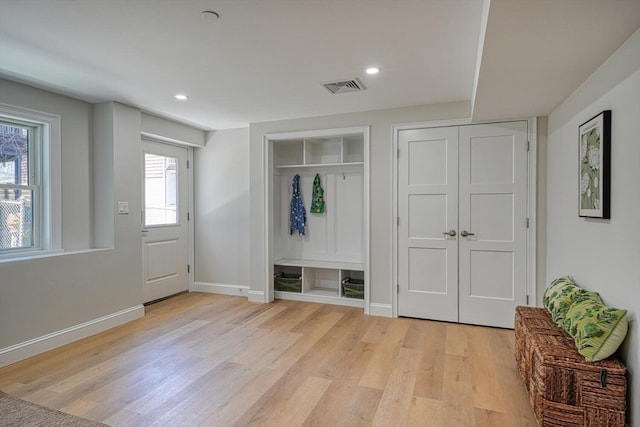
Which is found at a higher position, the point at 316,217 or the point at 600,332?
the point at 316,217

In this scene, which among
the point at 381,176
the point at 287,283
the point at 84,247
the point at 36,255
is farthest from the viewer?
the point at 287,283

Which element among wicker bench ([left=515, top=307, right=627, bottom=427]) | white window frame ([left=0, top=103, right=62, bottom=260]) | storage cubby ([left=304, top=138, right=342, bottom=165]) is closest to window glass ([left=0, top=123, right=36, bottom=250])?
white window frame ([left=0, top=103, right=62, bottom=260])

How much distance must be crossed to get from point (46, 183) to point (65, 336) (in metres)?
1.45

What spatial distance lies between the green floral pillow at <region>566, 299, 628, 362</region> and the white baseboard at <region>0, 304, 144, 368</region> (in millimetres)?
3997

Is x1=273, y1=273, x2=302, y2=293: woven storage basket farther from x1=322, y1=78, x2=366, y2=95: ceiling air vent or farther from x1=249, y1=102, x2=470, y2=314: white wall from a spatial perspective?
x1=322, y1=78, x2=366, y2=95: ceiling air vent

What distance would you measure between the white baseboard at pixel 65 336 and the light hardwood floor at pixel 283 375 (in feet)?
0.25

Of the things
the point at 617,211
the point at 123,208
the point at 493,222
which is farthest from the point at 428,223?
the point at 123,208

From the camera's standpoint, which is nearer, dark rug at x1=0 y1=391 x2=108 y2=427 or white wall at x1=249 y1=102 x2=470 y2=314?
dark rug at x1=0 y1=391 x2=108 y2=427

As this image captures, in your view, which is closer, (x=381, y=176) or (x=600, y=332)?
(x=600, y=332)

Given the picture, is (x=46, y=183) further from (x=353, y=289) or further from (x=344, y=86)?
(x=353, y=289)

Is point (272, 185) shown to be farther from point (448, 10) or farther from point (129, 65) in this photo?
point (448, 10)

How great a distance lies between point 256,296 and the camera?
4.70 meters

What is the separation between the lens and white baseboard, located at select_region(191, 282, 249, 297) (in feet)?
16.4

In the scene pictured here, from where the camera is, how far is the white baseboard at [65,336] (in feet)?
9.52
